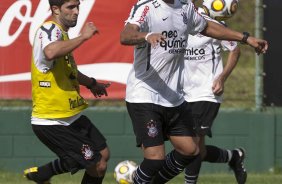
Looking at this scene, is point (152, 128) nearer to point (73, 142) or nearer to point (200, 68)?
point (73, 142)

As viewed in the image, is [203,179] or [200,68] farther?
[203,179]

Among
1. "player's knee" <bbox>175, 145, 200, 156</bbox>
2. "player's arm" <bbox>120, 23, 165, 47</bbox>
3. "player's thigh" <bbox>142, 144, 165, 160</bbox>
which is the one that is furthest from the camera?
"player's knee" <bbox>175, 145, 200, 156</bbox>

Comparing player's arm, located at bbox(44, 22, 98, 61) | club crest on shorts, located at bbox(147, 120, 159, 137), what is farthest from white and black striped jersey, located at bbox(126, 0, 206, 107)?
player's arm, located at bbox(44, 22, 98, 61)

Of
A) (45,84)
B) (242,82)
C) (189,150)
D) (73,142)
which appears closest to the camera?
(45,84)

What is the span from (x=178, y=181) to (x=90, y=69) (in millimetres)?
1860

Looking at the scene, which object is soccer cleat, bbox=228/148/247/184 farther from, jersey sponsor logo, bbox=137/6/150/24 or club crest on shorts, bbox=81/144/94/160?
jersey sponsor logo, bbox=137/6/150/24

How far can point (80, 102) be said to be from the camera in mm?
8992

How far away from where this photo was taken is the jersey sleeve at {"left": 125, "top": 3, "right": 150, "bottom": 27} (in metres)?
8.55

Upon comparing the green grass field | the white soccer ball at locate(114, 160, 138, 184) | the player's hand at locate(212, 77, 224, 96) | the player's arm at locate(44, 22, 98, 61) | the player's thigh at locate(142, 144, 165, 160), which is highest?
the player's arm at locate(44, 22, 98, 61)

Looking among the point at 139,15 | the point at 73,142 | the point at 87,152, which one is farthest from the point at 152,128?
the point at 139,15

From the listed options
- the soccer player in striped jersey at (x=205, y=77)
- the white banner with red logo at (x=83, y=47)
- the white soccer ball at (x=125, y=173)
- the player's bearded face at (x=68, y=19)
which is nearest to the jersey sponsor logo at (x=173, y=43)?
the player's bearded face at (x=68, y=19)

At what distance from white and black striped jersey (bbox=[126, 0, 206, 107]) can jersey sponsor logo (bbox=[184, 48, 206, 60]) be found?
1.83m

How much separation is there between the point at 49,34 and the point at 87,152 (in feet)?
3.78

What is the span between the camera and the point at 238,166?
11211mm
